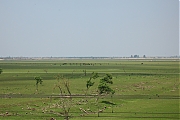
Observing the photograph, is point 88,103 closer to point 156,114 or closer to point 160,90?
point 156,114

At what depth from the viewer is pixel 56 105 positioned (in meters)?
31.0

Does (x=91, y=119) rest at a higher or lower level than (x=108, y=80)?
lower

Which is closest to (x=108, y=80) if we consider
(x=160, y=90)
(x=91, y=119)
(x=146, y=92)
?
(x=146, y=92)

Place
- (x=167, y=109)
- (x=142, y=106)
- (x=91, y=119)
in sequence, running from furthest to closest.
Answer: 1. (x=142, y=106)
2. (x=167, y=109)
3. (x=91, y=119)

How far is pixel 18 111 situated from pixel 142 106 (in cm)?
1416

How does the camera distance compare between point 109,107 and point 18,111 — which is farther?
point 109,107

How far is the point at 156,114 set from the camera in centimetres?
2747

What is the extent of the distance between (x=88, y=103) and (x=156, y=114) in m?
8.81

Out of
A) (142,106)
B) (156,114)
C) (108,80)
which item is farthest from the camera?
(108,80)

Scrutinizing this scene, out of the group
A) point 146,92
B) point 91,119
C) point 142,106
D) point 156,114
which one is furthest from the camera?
point 146,92

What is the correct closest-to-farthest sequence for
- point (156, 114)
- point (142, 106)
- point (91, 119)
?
point (91, 119) < point (156, 114) < point (142, 106)

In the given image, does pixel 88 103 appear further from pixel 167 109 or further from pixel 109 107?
pixel 167 109

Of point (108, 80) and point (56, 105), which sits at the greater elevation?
point (108, 80)

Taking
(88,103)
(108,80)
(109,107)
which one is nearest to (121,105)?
(109,107)
